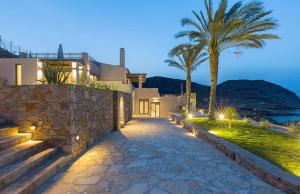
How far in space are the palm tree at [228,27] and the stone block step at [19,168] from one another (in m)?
12.2

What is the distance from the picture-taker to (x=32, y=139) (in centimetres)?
631

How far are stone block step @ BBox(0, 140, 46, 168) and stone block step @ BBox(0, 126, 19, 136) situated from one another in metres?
0.62

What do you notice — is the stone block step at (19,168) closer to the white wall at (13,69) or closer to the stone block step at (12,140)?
the stone block step at (12,140)

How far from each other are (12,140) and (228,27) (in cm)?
1325

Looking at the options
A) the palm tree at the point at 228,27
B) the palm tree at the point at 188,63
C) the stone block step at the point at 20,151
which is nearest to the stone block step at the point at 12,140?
the stone block step at the point at 20,151

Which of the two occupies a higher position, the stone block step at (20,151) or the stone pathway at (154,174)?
the stone block step at (20,151)

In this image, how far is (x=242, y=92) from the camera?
A: 10300 centimetres

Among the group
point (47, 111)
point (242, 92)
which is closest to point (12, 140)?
point (47, 111)

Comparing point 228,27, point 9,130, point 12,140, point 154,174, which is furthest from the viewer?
point 228,27

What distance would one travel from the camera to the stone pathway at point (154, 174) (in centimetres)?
442

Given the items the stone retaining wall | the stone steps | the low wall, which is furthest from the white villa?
the stone retaining wall

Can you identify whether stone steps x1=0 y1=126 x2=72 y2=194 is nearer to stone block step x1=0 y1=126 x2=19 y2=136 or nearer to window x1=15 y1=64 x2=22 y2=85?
stone block step x1=0 y1=126 x2=19 y2=136

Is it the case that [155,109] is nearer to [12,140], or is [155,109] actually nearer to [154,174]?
[154,174]

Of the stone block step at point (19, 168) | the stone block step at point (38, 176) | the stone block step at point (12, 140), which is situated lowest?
the stone block step at point (38, 176)
